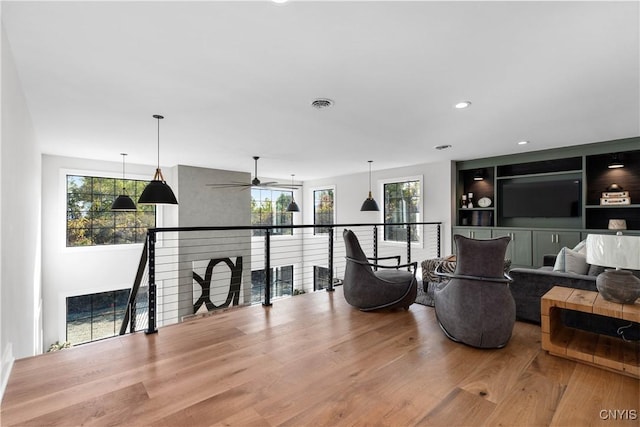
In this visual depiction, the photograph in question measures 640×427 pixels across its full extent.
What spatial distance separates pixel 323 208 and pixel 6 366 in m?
8.09

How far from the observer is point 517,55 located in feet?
7.53

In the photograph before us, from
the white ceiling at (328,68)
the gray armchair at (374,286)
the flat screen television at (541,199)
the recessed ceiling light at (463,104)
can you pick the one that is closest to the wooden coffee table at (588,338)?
the gray armchair at (374,286)

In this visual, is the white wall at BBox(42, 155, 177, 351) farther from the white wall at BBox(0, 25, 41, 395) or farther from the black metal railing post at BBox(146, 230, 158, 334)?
the black metal railing post at BBox(146, 230, 158, 334)

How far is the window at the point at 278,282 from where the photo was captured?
9.16 m

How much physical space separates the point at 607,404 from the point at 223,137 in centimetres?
475

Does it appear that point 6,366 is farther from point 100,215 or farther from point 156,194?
point 100,215

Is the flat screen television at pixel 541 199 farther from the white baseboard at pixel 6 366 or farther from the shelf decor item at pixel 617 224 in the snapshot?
the white baseboard at pixel 6 366

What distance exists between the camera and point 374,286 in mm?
3422

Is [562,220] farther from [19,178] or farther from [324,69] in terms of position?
[19,178]

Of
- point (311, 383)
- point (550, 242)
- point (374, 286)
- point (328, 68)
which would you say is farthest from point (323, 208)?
point (311, 383)

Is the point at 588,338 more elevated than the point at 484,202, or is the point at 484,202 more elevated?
the point at 484,202

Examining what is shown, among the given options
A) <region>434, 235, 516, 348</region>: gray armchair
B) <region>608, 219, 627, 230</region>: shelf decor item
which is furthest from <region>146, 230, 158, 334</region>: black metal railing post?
<region>608, 219, 627, 230</region>: shelf decor item

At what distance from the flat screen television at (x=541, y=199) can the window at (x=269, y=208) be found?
5627mm

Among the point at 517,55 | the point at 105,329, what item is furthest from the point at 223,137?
the point at 105,329
